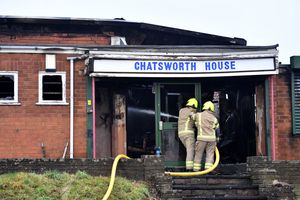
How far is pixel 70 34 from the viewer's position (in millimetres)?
19156

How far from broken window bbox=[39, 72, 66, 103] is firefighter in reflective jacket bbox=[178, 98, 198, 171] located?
292 cm

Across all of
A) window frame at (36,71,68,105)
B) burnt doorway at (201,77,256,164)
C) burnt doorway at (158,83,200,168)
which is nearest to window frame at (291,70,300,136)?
burnt doorway at (201,77,256,164)

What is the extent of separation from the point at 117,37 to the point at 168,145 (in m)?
5.19

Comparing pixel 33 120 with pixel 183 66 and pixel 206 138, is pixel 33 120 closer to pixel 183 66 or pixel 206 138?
pixel 183 66

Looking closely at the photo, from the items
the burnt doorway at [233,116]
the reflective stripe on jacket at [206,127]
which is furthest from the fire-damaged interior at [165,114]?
the reflective stripe on jacket at [206,127]

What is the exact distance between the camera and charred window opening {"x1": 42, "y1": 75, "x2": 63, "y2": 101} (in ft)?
49.3

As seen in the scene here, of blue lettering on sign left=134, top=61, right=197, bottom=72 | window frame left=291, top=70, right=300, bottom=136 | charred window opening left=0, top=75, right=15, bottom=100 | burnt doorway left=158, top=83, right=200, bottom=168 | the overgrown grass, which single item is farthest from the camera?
window frame left=291, top=70, right=300, bottom=136

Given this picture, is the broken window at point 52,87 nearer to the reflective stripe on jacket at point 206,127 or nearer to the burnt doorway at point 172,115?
the burnt doorway at point 172,115

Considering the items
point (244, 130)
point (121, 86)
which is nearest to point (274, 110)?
point (244, 130)

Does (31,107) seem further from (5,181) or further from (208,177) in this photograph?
A: (208,177)

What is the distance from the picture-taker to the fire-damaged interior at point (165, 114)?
610 inches

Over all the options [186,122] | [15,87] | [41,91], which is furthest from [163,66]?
[15,87]

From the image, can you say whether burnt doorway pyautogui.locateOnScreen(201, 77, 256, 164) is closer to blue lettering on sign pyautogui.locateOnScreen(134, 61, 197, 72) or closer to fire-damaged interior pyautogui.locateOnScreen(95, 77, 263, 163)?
fire-damaged interior pyautogui.locateOnScreen(95, 77, 263, 163)

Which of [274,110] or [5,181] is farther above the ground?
[274,110]
